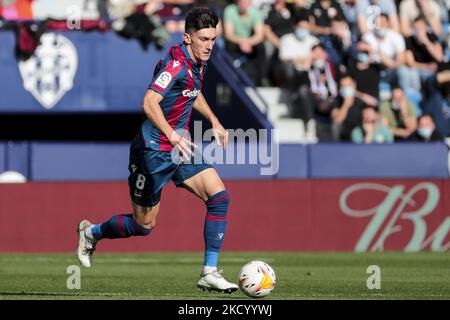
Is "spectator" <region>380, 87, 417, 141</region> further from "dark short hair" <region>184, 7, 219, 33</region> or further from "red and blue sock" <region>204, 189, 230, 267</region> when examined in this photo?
"dark short hair" <region>184, 7, 219, 33</region>

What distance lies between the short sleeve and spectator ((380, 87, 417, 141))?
417 inches

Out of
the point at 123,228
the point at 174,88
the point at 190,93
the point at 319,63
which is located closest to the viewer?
the point at 174,88

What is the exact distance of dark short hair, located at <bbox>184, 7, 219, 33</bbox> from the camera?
35.1 feet

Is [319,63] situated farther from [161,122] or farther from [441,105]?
[161,122]

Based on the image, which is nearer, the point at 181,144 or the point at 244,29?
the point at 181,144

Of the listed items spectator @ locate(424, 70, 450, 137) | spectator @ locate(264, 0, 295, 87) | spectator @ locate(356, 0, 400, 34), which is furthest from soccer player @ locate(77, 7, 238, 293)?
spectator @ locate(356, 0, 400, 34)

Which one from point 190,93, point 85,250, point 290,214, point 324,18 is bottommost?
point 85,250

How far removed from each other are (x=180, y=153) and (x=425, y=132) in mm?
10500

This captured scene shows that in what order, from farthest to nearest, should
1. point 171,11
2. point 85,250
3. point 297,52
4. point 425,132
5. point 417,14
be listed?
point 417,14
point 297,52
point 171,11
point 425,132
point 85,250

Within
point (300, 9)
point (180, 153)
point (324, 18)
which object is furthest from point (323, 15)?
point (180, 153)

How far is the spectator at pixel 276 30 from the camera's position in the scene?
69.5ft

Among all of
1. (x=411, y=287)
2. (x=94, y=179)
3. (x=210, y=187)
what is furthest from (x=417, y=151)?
(x=210, y=187)

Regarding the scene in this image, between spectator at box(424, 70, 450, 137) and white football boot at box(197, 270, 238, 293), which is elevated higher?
spectator at box(424, 70, 450, 137)

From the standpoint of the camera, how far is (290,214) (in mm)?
18891
